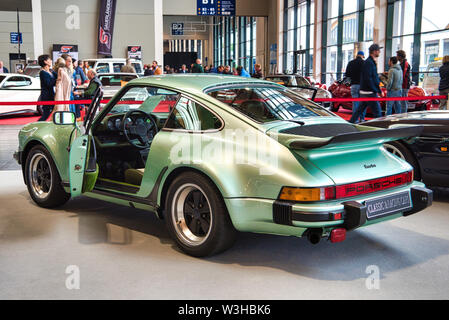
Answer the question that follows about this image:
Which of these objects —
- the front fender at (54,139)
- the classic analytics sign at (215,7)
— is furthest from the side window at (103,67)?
the classic analytics sign at (215,7)

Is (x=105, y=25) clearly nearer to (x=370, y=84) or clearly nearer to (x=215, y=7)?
(x=215, y=7)

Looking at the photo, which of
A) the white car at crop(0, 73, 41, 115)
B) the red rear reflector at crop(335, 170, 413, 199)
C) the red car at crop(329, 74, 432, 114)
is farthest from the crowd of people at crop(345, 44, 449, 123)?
the white car at crop(0, 73, 41, 115)

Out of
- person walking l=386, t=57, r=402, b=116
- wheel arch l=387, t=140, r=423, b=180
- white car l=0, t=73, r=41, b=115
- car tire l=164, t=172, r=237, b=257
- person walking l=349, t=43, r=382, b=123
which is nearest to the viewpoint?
car tire l=164, t=172, r=237, b=257

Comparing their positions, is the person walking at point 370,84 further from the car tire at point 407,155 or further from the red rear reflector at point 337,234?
the red rear reflector at point 337,234

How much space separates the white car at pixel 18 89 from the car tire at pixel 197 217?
44.1 ft

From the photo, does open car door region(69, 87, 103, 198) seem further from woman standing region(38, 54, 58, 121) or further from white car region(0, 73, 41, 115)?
white car region(0, 73, 41, 115)

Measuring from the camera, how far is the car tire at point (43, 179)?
17.5ft

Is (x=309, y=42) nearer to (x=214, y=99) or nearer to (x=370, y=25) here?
(x=370, y=25)

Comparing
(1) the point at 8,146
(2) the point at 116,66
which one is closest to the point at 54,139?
(1) the point at 8,146

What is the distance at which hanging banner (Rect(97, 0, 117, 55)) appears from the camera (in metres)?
28.9

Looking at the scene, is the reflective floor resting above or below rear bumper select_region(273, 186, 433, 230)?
below

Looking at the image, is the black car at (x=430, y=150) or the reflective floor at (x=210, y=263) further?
the black car at (x=430, y=150)

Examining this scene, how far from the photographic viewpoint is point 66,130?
5309mm

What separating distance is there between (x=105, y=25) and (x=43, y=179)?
82.3ft
